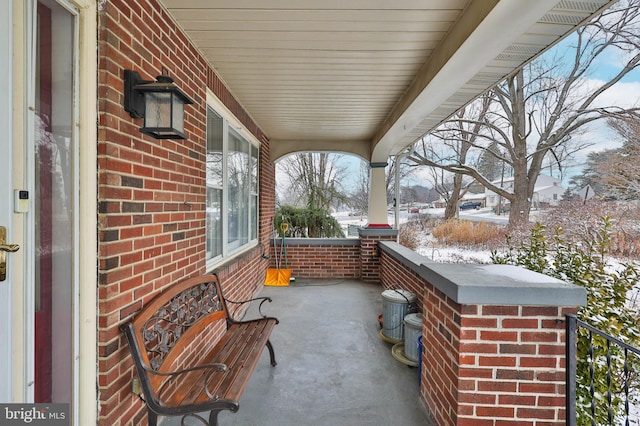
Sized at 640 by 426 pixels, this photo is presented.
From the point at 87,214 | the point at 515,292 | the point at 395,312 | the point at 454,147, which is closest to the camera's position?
the point at 87,214

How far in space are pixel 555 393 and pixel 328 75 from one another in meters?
2.94

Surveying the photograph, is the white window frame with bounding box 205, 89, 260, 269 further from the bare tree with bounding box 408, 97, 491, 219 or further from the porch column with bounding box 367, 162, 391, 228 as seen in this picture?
the bare tree with bounding box 408, 97, 491, 219

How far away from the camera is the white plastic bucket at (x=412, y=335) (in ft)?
8.85

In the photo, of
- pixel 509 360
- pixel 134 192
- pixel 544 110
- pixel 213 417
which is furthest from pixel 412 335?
pixel 544 110

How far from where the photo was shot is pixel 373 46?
8.04 feet

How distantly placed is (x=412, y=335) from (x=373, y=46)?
2456 mm

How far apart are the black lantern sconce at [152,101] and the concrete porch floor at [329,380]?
184cm

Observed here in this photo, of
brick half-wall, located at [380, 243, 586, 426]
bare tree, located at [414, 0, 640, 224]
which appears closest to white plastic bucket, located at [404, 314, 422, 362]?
brick half-wall, located at [380, 243, 586, 426]

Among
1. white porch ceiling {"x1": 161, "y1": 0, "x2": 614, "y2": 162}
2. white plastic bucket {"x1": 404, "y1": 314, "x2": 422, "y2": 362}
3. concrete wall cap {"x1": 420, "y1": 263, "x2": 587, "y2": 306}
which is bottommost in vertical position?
white plastic bucket {"x1": 404, "y1": 314, "x2": 422, "y2": 362}

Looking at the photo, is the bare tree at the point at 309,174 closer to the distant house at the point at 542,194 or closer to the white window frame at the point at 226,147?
the white window frame at the point at 226,147

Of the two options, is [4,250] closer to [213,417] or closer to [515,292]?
[213,417]

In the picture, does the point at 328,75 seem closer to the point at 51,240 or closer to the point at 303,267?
the point at 51,240

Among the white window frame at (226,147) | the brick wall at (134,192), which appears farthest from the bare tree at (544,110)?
the brick wall at (134,192)

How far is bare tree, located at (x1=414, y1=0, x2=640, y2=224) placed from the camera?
8.59 meters
